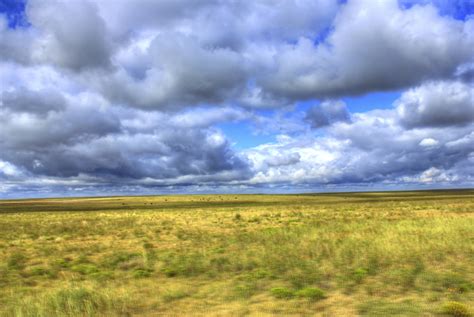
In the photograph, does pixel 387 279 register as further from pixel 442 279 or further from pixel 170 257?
pixel 170 257

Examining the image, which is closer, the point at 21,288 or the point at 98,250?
the point at 21,288

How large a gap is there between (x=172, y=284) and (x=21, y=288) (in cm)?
553

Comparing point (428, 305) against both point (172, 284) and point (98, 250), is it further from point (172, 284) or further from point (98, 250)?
point (98, 250)

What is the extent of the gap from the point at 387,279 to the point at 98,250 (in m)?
16.8

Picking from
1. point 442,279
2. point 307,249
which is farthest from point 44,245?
point 442,279

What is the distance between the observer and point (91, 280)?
1389 centimetres

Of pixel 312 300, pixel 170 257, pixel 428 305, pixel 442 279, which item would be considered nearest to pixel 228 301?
pixel 312 300

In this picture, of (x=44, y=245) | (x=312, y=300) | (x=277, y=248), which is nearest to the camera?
(x=312, y=300)

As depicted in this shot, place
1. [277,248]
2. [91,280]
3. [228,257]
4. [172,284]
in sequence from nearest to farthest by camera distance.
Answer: [172,284] → [91,280] → [228,257] → [277,248]

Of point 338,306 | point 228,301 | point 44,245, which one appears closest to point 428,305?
point 338,306

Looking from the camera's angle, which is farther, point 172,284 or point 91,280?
point 91,280

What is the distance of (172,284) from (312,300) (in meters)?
5.31

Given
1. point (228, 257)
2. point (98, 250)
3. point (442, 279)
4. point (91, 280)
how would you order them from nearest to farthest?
point (442, 279) → point (91, 280) → point (228, 257) → point (98, 250)

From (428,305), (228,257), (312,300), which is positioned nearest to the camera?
(428,305)
